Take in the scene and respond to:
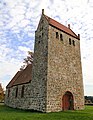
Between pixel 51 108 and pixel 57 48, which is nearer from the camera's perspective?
pixel 51 108

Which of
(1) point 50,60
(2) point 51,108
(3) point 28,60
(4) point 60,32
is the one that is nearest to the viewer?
(2) point 51,108

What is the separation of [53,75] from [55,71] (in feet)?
2.12

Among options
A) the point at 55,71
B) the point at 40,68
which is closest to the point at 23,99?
the point at 40,68

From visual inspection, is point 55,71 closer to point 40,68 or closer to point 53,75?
point 53,75

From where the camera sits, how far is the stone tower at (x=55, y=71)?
1764 centimetres

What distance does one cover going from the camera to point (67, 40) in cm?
2194

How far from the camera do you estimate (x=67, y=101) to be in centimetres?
1962

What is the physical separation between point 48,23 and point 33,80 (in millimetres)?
7649

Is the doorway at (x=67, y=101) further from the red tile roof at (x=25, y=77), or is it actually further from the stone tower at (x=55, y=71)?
the red tile roof at (x=25, y=77)

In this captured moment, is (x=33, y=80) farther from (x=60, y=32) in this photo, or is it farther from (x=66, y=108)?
(x=60, y=32)

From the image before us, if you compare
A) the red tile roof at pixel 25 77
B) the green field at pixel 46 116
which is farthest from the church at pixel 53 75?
the green field at pixel 46 116

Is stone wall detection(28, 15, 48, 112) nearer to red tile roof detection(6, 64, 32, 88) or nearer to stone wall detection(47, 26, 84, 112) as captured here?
stone wall detection(47, 26, 84, 112)

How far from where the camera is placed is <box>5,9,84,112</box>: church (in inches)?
698

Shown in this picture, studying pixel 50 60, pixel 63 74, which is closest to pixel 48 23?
pixel 50 60
